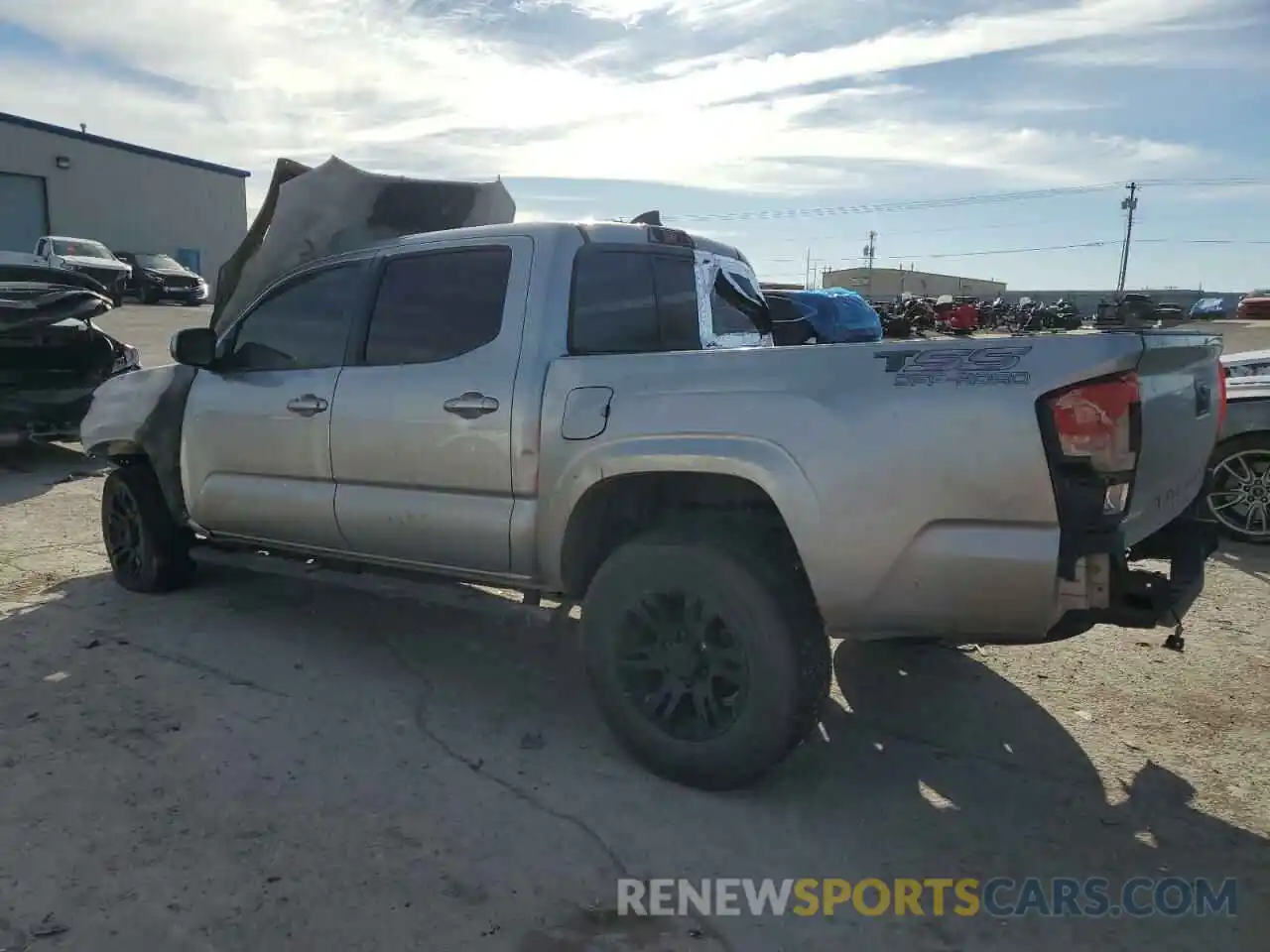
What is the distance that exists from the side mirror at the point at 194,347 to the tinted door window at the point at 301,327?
0.10 meters

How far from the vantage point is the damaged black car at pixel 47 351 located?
841 centimetres

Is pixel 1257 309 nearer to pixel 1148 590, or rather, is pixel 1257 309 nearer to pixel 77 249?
pixel 77 249

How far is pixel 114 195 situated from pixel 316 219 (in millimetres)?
37949

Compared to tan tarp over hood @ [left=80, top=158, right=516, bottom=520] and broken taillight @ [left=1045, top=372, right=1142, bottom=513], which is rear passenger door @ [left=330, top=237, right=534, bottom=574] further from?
broken taillight @ [left=1045, top=372, right=1142, bottom=513]

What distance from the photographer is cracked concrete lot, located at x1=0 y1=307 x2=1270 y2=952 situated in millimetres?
2609

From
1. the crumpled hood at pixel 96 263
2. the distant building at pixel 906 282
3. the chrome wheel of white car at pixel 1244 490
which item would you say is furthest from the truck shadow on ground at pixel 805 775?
the distant building at pixel 906 282

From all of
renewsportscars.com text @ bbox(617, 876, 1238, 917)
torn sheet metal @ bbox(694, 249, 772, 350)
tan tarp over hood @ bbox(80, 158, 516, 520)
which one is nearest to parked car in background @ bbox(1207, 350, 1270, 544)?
torn sheet metal @ bbox(694, 249, 772, 350)

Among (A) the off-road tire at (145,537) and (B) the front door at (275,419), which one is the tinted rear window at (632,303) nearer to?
(B) the front door at (275,419)

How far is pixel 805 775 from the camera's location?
3.42 m

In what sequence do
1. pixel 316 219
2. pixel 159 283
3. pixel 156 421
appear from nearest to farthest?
1. pixel 316 219
2. pixel 156 421
3. pixel 159 283

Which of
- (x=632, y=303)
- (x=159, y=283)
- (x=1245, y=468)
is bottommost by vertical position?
(x=1245, y=468)

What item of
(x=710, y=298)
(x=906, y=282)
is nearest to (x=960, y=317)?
(x=710, y=298)

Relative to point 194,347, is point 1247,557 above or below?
below

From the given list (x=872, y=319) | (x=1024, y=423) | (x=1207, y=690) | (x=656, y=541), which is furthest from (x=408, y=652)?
(x=872, y=319)
